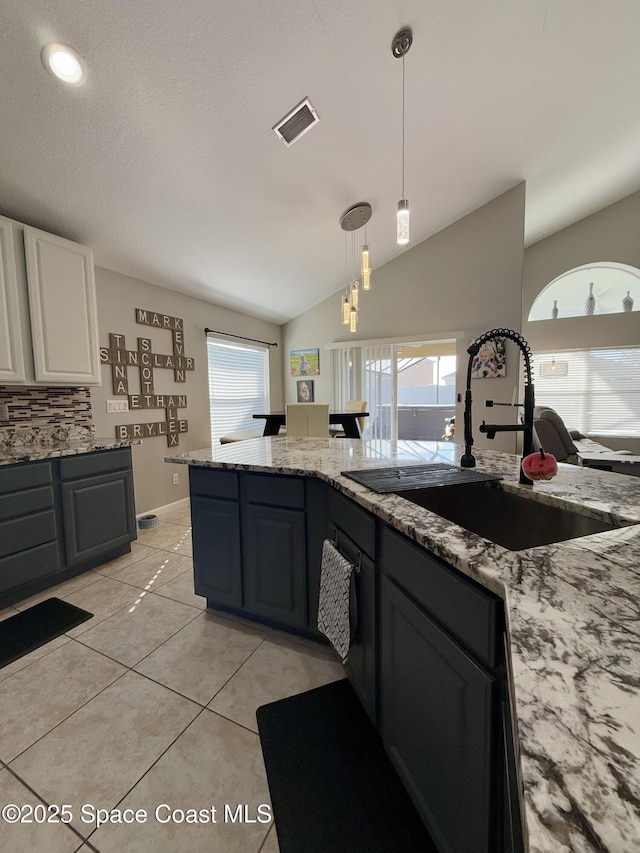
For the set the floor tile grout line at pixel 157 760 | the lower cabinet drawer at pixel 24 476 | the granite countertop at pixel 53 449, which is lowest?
the floor tile grout line at pixel 157 760

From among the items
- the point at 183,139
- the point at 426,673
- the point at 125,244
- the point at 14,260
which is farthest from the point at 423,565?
the point at 125,244

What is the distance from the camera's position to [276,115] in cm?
201

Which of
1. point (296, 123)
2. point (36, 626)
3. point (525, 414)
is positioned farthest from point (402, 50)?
point (36, 626)

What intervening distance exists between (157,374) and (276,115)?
7.87 ft

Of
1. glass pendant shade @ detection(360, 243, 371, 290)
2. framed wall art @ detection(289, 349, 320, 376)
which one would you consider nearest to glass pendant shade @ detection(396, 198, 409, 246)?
glass pendant shade @ detection(360, 243, 371, 290)

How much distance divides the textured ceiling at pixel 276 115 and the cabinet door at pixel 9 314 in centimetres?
27

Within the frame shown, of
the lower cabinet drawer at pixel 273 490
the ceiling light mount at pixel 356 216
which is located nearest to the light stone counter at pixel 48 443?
the lower cabinet drawer at pixel 273 490

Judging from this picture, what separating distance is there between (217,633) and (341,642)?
86cm

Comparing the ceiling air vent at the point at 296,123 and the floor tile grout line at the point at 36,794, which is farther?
the ceiling air vent at the point at 296,123

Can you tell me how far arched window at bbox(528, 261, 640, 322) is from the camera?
186 inches

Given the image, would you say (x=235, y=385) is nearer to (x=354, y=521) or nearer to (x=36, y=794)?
(x=354, y=521)

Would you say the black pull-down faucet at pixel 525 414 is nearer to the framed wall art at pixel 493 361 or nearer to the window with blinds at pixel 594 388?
the framed wall art at pixel 493 361

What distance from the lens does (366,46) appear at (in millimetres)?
1835

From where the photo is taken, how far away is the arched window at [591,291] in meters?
4.73
